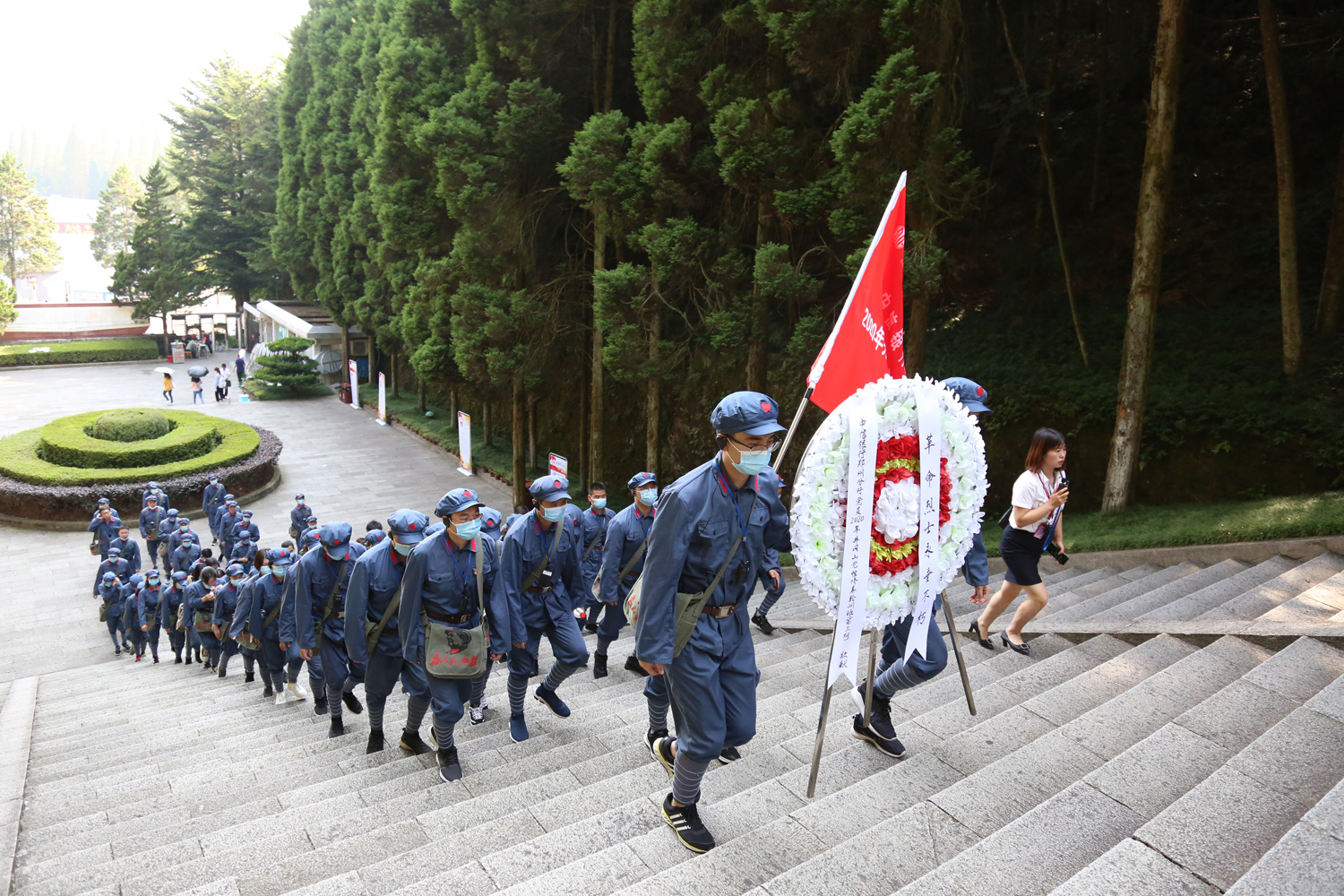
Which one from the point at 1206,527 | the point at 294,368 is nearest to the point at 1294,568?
the point at 1206,527

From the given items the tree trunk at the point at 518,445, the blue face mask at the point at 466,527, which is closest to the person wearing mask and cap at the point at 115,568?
the tree trunk at the point at 518,445

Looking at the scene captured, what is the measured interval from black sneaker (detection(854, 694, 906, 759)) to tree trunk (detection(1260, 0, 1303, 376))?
9735 millimetres

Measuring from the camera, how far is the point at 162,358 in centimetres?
4591

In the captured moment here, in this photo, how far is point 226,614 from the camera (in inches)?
376

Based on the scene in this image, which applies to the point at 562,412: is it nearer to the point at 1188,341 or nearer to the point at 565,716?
the point at 1188,341

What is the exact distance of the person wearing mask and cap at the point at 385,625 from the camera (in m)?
5.46

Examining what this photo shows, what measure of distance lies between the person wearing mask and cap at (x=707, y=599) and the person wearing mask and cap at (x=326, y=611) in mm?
3716

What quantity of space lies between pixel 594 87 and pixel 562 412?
950cm

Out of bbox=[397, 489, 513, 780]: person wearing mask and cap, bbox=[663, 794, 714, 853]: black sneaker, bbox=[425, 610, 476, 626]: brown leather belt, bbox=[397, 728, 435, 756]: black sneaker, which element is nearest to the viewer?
bbox=[663, 794, 714, 853]: black sneaker

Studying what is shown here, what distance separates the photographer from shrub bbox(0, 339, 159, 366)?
1667 inches

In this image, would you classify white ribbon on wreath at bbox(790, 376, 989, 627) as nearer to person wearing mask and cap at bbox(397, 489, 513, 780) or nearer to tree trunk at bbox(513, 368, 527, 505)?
person wearing mask and cap at bbox(397, 489, 513, 780)

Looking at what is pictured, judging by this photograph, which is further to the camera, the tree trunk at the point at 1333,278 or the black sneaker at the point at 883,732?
the tree trunk at the point at 1333,278

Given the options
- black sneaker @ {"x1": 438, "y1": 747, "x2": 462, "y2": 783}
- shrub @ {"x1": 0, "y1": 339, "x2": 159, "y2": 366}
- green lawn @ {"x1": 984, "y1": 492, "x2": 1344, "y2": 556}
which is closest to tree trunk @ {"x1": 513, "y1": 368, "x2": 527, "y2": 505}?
green lawn @ {"x1": 984, "y1": 492, "x2": 1344, "y2": 556}

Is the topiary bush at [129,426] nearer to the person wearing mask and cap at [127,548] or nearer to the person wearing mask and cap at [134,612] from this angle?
the person wearing mask and cap at [127,548]
